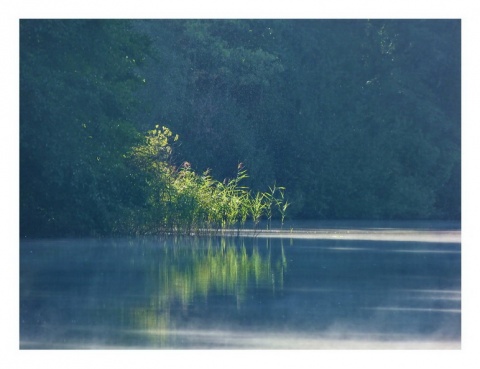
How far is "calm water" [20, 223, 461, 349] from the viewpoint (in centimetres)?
1116

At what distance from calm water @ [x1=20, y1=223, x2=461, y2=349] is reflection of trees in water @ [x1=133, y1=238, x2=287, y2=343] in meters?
0.02

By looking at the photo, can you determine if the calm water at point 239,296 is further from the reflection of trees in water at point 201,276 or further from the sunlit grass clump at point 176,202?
the sunlit grass clump at point 176,202

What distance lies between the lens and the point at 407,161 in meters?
49.8

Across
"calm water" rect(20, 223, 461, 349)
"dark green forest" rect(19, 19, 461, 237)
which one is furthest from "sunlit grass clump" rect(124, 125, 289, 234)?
"dark green forest" rect(19, 19, 461, 237)

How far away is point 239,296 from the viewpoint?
14.5 metres

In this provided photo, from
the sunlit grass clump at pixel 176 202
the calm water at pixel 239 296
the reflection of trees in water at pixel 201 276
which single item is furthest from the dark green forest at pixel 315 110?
the calm water at pixel 239 296

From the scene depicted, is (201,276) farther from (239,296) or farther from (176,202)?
(176,202)

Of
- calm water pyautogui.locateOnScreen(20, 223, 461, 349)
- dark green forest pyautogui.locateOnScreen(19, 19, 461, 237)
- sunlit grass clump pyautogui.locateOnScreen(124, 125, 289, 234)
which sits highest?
dark green forest pyautogui.locateOnScreen(19, 19, 461, 237)

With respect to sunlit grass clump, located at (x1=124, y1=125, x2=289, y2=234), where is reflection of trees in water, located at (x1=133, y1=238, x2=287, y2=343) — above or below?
below

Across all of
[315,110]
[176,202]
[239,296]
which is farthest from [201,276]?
[315,110]

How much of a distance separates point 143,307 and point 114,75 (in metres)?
16.1

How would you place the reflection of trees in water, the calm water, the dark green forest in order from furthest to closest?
the dark green forest < the reflection of trees in water < the calm water

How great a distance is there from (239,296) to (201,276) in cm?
255

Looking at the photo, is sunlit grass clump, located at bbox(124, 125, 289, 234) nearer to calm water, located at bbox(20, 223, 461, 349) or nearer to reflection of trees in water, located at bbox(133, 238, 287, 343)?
reflection of trees in water, located at bbox(133, 238, 287, 343)
